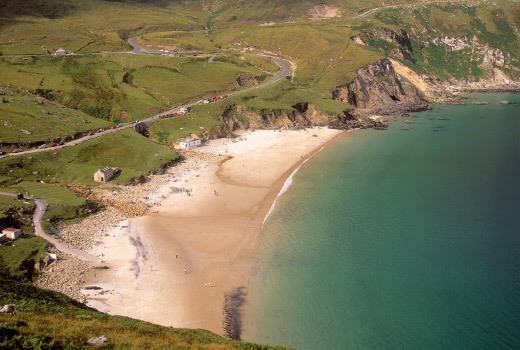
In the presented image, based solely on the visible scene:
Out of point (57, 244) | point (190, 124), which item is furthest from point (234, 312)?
point (190, 124)

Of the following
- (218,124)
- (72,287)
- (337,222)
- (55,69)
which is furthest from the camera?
(55,69)

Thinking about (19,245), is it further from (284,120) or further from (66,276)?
(284,120)

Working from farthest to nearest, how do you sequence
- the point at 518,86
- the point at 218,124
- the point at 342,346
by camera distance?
the point at 518,86
the point at 218,124
the point at 342,346

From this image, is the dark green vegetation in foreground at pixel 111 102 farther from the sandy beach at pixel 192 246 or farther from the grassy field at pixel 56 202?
the sandy beach at pixel 192 246

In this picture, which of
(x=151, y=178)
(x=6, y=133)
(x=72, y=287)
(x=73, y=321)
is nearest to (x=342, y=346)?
(x=73, y=321)

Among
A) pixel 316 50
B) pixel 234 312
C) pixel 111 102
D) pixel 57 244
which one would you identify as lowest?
pixel 234 312

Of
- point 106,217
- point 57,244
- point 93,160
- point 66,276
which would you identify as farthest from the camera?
point 93,160

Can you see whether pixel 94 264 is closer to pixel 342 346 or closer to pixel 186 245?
pixel 186 245
